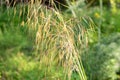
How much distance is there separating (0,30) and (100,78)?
5.52 feet

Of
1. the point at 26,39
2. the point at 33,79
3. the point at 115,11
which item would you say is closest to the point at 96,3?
the point at 115,11

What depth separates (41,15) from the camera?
2992mm

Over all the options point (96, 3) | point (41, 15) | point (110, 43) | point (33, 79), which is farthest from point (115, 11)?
point (41, 15)

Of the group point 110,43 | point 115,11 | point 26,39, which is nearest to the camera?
point 110,43

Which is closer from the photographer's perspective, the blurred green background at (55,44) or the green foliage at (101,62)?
the blurred green background at (55,44)

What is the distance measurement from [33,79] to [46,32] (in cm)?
113

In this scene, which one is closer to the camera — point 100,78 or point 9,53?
point 100,78

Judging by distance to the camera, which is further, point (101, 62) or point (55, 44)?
point (101, 62)

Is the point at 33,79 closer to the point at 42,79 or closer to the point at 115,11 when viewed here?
the point at 42,79

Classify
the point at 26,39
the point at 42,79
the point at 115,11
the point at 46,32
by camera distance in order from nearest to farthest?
the point at 46,32 → the point at 42,79 → the point at 26,39 → the point at 115,11

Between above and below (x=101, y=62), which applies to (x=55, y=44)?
above

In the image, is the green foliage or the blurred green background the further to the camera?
the green foliage

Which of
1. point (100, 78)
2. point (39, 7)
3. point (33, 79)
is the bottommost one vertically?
point (100, 78)

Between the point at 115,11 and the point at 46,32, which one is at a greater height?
the point at 46,32
